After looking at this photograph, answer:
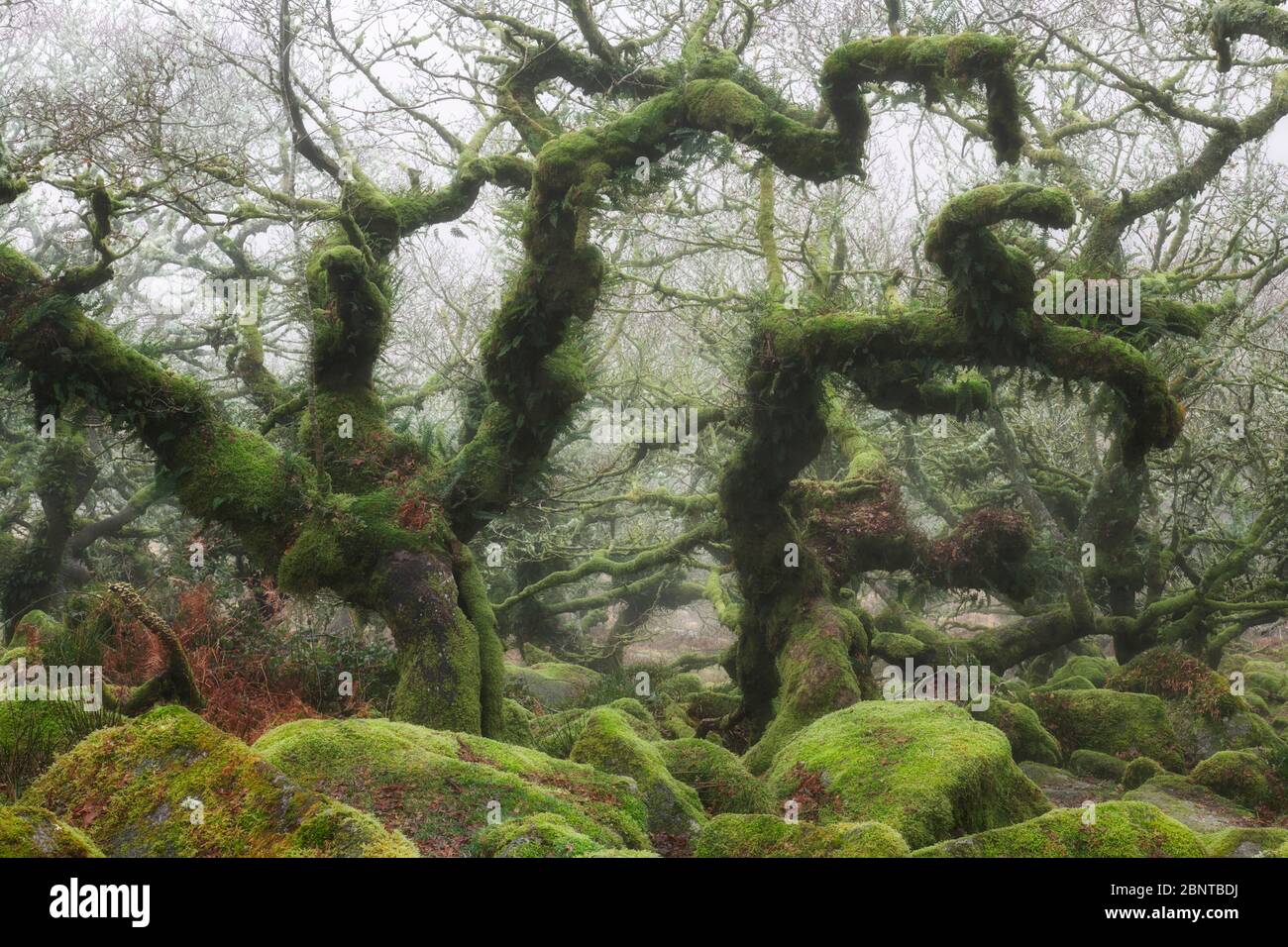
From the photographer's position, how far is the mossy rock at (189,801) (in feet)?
13.7

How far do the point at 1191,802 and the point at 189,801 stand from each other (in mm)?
10134

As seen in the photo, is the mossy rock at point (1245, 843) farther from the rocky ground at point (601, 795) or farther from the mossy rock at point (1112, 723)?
the mossy rock at point (1112, 723)

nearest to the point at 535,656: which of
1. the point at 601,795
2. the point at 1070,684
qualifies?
the point at 1070,684

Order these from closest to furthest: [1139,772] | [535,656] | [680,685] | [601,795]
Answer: [601,795] < [1139,772] < [680,685] < [535,656]

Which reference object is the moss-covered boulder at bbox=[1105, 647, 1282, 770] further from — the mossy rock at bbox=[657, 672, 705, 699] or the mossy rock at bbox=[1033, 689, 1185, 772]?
the mossy rock at bbox=[657, 672, 705, 699]

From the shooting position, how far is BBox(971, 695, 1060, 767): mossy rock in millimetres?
13102

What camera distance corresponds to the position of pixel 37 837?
3.86 meters

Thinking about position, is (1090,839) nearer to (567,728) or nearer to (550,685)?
(567,728)

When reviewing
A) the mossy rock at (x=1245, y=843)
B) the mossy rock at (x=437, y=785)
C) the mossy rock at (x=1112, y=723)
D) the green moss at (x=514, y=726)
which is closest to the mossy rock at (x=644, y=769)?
the mossy rock at (x=437, y=785)

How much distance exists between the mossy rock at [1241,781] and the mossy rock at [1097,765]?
3.66 ft

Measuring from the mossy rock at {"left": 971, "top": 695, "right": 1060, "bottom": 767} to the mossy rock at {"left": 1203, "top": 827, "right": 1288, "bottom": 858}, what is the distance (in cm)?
702

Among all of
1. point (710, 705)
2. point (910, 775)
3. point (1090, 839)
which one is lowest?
point (710, 705)

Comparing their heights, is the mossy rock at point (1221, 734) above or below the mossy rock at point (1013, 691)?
below
